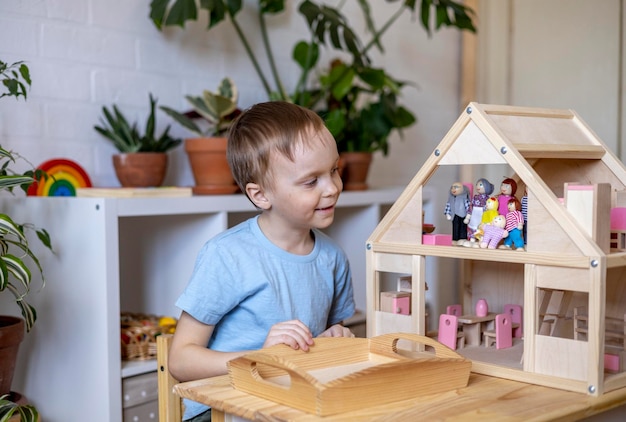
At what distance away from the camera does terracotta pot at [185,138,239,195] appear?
6.55ft

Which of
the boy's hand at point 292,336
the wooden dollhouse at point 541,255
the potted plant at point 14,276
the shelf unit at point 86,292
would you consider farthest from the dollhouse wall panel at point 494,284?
the potted plant at point 14,276

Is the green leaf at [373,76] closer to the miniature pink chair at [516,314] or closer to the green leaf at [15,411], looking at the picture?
the miniature pink chair at [516,314]

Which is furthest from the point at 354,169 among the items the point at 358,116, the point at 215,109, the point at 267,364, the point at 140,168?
the point at 267,364

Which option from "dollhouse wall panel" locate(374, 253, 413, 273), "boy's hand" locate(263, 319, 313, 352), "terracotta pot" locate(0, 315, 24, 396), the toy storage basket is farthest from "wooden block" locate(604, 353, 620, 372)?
"terracotta pot" locate(0, 315, 24, 396)

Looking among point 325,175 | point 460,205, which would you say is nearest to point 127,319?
point 325,175

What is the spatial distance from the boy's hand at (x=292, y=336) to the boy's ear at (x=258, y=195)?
0.27 m

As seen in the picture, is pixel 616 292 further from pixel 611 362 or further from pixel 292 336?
pixel 292 336

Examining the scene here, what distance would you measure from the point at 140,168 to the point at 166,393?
837 millimetres

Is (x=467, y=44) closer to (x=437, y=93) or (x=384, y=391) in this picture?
(x=437, y=93)

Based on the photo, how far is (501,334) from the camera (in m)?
1.27

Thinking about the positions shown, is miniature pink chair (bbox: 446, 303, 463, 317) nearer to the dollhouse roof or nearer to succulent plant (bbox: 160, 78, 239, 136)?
the dollhouse roof

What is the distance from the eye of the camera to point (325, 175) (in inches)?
50.8

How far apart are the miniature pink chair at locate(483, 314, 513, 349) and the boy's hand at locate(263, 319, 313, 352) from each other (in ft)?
1.13

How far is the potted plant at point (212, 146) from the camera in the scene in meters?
2.00
